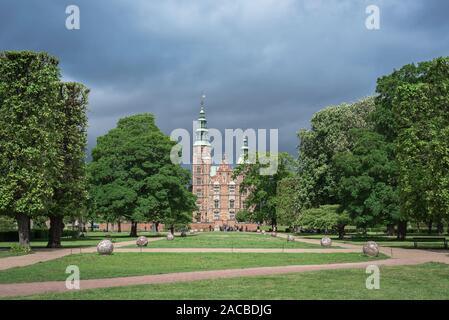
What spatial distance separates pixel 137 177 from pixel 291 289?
47858 millimetres

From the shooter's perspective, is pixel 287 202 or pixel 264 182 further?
pixel 264 182

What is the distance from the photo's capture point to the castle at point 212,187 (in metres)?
146

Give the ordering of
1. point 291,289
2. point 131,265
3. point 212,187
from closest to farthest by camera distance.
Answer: point 291,289 → point 131,265 → point 212,187

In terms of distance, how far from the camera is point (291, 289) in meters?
15.5

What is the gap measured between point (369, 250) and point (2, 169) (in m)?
24.1

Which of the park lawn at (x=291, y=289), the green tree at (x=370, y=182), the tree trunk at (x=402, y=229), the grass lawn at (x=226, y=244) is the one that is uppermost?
the green tree at (x=370, y=182)

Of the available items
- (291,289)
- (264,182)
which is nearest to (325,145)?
(264,182)

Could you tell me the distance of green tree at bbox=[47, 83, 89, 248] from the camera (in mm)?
39375

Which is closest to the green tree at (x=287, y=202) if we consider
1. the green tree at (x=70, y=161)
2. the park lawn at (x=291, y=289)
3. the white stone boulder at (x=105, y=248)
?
the green tree at (x=70, y=161)

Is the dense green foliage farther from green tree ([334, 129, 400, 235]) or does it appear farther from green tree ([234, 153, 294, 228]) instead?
green tree ([234, 153, 294, 228])

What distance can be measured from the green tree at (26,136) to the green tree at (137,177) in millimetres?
21752

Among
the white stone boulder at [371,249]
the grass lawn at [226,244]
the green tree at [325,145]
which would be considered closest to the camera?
the white stone boulder at [371,249]

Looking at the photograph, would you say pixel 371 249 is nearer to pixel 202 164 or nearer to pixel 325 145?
pixel 325 145

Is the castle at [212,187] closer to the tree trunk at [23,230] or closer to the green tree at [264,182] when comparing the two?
the green tree at [264,182]
